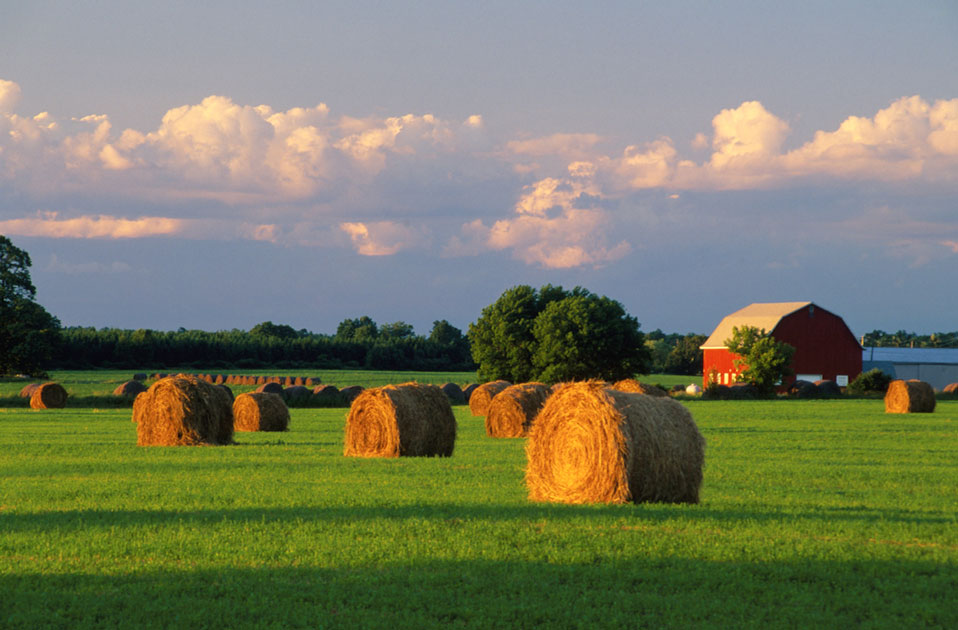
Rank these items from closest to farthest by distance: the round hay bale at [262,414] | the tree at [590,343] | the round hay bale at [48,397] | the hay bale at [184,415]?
the hay bale at [184,415]
the round hay bale at [262,414]
the round hay bale at [48,397]
the tree at [590,343]

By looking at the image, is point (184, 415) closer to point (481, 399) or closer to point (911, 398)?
point (481, 399)

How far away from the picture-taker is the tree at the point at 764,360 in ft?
247

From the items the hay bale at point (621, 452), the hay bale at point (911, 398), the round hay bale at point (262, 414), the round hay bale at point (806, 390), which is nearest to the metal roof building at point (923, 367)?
the round hay bale at point (806, 390)

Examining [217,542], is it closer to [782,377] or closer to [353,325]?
[782,377]

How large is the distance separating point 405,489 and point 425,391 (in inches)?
310

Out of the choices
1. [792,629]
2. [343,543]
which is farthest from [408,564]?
[792,629]

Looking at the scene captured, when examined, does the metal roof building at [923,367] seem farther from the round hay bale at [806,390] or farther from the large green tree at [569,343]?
the large green tree at [569,343]

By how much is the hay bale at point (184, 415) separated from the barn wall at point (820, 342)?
6734 centimetres

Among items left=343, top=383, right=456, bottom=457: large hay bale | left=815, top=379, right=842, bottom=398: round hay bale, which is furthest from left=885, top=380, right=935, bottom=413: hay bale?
left=343, top=383, right=456, bottom=457: large hay bale

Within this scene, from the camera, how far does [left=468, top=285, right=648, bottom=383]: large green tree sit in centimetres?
7388

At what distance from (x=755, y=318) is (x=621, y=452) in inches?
3186

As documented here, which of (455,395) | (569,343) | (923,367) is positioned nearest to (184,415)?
(455,395)

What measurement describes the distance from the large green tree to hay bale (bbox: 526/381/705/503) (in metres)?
57.5

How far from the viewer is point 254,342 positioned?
122 m
